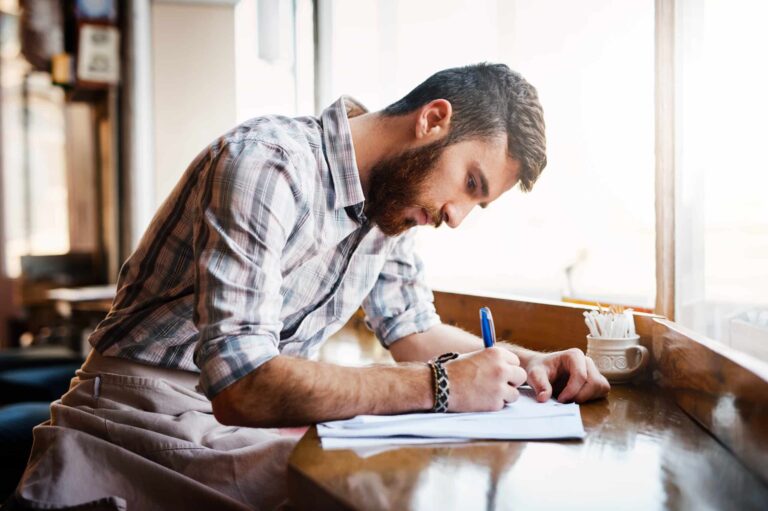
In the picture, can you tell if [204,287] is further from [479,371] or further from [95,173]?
[95,173]

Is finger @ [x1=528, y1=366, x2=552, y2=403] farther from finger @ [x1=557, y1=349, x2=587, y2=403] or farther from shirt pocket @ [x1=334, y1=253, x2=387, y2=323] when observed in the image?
shirt pocket @ [x1=334, y1=253, x2=387, y2=323]

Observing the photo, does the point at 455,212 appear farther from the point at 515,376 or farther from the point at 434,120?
the point at 515,376

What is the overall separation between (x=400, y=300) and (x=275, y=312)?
61 cm

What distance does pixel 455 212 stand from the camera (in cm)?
139

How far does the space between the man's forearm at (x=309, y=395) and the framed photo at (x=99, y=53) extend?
4.15 m

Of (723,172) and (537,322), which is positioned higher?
(723,172)

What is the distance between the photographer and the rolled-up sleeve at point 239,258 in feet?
3.34

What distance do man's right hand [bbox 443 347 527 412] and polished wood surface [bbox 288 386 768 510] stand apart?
0.42 ft

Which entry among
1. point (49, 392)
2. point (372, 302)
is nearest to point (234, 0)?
point (49, 392)

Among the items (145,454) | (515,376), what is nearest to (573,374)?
(515,376)

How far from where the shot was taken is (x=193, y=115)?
13.1ft

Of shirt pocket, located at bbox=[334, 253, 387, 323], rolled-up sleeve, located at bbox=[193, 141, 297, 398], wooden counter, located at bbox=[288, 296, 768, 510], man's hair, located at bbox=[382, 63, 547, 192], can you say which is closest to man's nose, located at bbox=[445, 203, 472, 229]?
man's hair, located at bbox=[382, 63, 547, 192]

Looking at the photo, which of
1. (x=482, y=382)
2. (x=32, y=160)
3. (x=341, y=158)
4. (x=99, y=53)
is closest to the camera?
(x=482, y=382)

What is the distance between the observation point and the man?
3.41 ft
